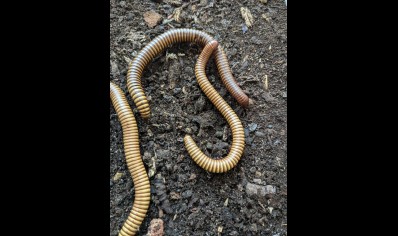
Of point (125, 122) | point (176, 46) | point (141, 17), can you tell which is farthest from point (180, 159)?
point (141, 17)

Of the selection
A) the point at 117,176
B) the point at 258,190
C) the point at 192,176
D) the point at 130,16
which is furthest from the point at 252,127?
the point at 130,16

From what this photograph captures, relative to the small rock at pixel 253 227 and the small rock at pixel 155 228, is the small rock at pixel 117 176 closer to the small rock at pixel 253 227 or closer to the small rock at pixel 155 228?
the small rock at pixel 155 228

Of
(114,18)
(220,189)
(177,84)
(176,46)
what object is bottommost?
(220,189)

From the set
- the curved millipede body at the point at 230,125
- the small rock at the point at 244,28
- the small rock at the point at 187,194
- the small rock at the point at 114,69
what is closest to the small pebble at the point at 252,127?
the curved millipede body at the point at 230,125

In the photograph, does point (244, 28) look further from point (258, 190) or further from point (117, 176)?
point (117, 176)

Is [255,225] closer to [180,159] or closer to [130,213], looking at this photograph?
[180,159]
